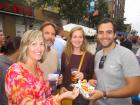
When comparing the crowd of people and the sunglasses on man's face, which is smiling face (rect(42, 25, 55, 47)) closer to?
the crowd of people

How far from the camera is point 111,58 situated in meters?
3.35

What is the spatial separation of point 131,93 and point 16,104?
1.25m

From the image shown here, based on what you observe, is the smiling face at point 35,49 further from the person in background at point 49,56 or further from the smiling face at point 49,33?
the smiling face at point 49,33

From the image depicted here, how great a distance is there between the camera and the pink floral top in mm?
2635

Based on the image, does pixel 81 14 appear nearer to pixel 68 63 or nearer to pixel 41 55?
pixel 68 63

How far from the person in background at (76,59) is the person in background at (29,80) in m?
1.52

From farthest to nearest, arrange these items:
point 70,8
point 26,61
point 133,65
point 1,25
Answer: point 70,8 < point 1,25 < point 133,65 < point 26,61

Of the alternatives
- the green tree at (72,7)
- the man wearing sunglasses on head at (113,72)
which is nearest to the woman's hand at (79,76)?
the man wearing sunglasses on head at (113,72)

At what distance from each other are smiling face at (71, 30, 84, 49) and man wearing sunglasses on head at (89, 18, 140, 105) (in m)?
1.13

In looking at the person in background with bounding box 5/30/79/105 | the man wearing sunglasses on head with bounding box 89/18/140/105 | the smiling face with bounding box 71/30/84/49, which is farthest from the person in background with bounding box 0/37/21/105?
the man wearing sunglasses on head with bounding box 89/18/140/105

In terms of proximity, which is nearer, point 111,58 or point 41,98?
point 41,98

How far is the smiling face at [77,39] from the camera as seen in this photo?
4.73 m

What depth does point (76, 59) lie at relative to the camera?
4.63 metres

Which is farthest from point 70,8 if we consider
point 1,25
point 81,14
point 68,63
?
point 68,63
